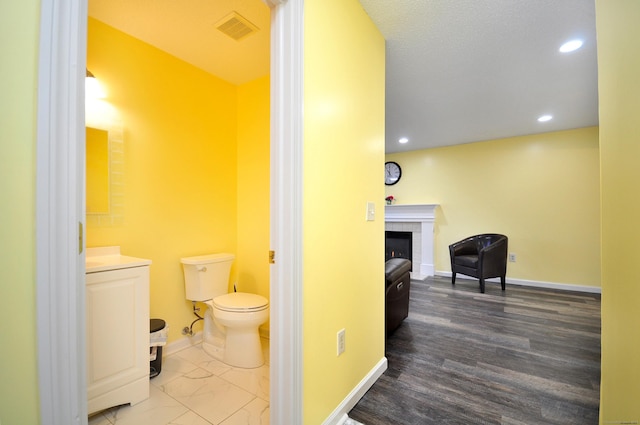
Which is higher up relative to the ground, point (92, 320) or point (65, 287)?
point (65, 287)

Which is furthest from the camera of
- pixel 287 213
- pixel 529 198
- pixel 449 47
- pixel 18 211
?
pixel 529 198

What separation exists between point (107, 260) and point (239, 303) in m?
0.90

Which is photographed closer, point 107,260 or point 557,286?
point 107,260

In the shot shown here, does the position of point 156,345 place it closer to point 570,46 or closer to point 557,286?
point 570,46

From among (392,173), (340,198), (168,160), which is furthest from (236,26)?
(392,173)

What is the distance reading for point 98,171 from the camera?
190 cm

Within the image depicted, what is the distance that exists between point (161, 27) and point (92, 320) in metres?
1.93

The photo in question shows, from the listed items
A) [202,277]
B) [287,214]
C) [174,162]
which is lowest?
[202,277]

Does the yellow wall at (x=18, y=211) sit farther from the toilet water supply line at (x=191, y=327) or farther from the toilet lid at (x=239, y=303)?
the toilet water supply line at (x=191, y=327)

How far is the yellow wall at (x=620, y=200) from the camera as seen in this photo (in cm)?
83

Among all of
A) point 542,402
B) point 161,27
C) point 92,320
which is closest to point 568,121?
point 542,402

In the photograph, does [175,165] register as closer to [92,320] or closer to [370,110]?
[92,320]

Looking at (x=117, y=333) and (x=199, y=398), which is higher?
(x=117, y=333)

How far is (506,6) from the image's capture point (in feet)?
5.43
